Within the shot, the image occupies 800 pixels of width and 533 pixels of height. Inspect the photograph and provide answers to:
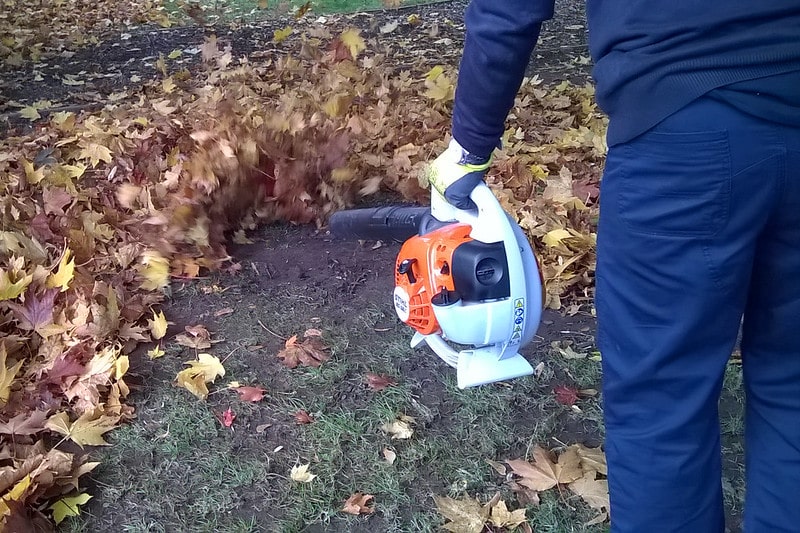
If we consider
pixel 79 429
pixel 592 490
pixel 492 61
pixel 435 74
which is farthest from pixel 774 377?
pixel 435 74

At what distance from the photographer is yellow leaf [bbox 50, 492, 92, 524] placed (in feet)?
7.07

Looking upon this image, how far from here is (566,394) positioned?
2.58 meters

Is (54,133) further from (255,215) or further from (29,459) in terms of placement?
(29,459)

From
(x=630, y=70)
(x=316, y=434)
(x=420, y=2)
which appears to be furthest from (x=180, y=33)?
(x=630, y=70)

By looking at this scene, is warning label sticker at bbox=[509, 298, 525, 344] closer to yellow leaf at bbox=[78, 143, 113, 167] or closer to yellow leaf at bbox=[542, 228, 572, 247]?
yellow leaf at bbox=[542, 228, 572, 247]

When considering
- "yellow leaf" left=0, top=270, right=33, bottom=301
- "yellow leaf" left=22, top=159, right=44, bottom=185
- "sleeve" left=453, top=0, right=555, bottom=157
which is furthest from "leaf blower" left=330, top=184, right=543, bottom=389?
"yellow leaf" left=22, top=159, right=44, bottom=185

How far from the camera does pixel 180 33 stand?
800 centimetres

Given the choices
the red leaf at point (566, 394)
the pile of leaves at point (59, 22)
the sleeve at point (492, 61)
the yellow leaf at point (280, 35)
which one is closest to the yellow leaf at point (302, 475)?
the red leaf at point (566, 394)

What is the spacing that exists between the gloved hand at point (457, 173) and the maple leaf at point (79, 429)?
4.39ft

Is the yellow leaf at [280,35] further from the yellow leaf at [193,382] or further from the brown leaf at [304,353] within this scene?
the yellow leaf at [193,382]

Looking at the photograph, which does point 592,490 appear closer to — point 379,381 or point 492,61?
point 379,381

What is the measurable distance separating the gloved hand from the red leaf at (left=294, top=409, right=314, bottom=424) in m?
0.90

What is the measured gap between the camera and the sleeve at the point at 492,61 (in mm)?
1582

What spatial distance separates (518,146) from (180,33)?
5.10 m
